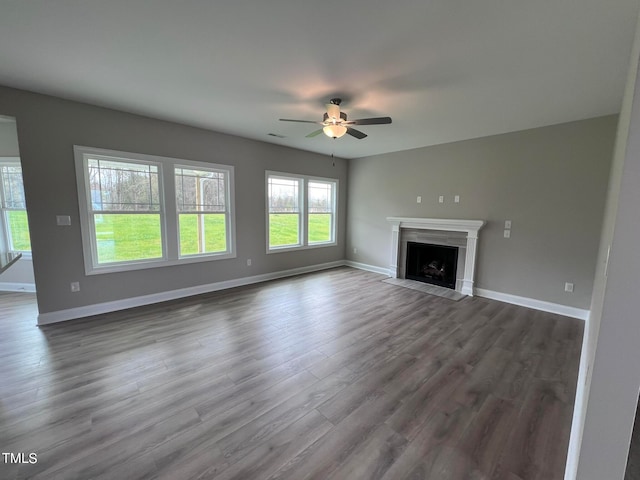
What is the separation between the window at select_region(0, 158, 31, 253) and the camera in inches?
166

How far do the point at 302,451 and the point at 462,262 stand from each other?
13.6 feet

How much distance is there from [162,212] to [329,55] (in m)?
3.29

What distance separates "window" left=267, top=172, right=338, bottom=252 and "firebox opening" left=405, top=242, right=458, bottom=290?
6.55 ft

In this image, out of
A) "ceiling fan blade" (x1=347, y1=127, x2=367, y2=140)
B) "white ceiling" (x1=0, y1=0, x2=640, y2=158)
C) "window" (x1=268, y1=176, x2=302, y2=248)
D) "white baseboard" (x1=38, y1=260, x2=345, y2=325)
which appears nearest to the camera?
"white ceiling" (x1=0, y1=0, x2=640, y2=158)

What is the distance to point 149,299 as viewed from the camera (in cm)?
393

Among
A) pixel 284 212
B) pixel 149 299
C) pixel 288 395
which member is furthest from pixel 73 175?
pixel 288 395

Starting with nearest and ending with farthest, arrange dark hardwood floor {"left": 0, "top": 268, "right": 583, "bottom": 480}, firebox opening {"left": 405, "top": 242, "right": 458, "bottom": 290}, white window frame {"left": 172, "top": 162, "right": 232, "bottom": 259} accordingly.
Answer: dark hardwood floor {"left": 0, "top": 268, "right": 583, "bottom": 480} < white window frame {"left": 172, "top": 162, "right": 232, "bottom": 259} < firebox opening {"left": 405, "top": 242, "right": 458, "bottom": 290}

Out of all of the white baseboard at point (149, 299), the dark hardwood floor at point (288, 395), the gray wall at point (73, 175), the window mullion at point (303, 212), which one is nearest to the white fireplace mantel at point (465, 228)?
the dark hardwood floor at point (288, 395)

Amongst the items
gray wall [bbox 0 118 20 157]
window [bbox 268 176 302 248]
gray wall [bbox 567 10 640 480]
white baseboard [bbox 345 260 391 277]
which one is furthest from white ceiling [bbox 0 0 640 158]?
white baseboard [bbox 345 260 391 277]

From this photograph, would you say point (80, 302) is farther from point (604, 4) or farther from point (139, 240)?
point (604, 4)

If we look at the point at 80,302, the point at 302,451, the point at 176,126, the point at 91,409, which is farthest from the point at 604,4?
the point at 80,302

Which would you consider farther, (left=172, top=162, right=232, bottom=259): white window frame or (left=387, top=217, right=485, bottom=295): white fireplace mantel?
(left=387, top=217, right=485, bottom=295): white fireplace mantel

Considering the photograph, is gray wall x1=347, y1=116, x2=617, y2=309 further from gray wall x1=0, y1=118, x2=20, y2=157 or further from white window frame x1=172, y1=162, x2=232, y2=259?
gray wall x1=0, y1=118, x2=20, y2=157

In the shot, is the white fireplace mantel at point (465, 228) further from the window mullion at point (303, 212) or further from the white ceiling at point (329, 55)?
the window mullion at point (303, 212)
